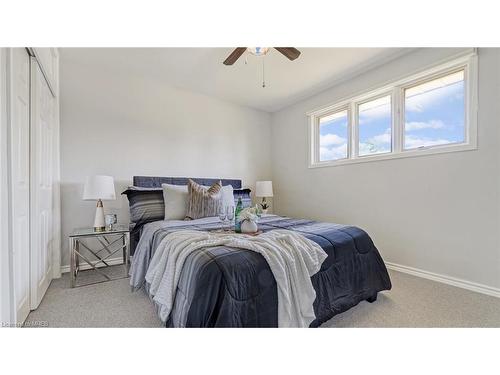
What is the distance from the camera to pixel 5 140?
1.20 m

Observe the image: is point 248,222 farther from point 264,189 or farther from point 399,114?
point 399,114

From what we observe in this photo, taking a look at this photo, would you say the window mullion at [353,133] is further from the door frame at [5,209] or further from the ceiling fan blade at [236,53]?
the door frame at [5,209]

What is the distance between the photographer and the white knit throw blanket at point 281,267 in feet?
4.18

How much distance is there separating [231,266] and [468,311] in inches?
77.2

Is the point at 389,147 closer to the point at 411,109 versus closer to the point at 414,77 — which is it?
the point at 411,109

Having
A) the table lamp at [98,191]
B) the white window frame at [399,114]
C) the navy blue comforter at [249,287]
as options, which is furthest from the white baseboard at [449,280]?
the table lamp at [98,191]

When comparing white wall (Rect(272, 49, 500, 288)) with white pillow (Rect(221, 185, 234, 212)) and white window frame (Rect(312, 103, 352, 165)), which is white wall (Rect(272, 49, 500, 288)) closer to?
white window frame (Rect(312, 103, 352, 165))

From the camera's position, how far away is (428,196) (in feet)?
7.84

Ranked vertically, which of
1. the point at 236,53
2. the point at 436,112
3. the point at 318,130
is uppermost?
the point at 236,53

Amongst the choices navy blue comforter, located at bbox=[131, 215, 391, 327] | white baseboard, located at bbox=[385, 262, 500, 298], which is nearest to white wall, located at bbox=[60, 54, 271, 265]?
navy blue comforter, located at bbox=[131, 215, 391, 327]

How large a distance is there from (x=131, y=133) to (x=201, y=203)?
148 cm

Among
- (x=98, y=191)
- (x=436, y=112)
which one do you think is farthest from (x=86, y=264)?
(x=436, y=112)

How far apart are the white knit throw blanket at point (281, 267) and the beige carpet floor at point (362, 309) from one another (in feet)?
1.20
